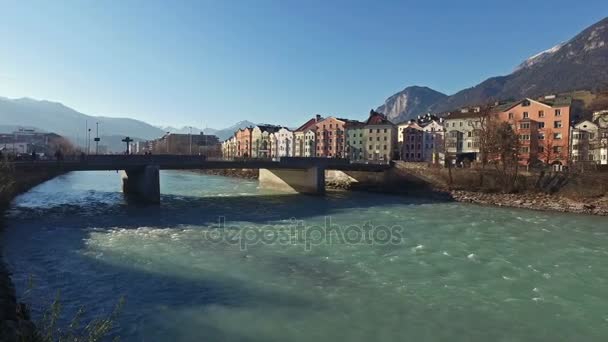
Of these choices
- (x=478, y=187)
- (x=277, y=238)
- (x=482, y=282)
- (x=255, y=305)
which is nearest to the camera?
(x=255, y=305)

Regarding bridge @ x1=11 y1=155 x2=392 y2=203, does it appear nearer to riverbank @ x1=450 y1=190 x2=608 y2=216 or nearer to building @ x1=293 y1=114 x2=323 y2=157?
riverbank @ x1=450 y1=190 x2=608 y2=216

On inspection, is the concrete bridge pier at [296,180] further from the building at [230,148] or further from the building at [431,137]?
the building at [230,148]

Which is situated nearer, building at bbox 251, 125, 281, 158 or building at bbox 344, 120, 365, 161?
building at bbox 344, 120, 365, 161

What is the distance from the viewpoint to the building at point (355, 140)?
102 meters

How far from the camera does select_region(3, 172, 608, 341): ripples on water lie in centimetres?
1278

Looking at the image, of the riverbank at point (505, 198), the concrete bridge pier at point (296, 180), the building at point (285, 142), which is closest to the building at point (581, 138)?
the riverbank at point (505, 198)

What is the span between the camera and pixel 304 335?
12117mm

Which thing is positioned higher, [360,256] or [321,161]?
[321,161]

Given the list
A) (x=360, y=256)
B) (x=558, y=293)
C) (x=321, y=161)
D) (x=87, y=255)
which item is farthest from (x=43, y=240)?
(x=321, y=161)

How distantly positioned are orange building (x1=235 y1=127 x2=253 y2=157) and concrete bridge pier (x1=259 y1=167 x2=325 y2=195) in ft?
257

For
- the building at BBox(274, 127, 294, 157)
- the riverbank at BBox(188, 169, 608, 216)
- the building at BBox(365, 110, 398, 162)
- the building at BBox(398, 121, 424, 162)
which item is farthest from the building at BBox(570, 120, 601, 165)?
the building at BBox(274, 127, 294, 157)

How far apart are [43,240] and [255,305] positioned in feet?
57.6

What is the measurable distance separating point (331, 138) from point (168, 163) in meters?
69.2

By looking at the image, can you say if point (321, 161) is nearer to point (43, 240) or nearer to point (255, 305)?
point (43, 240)
